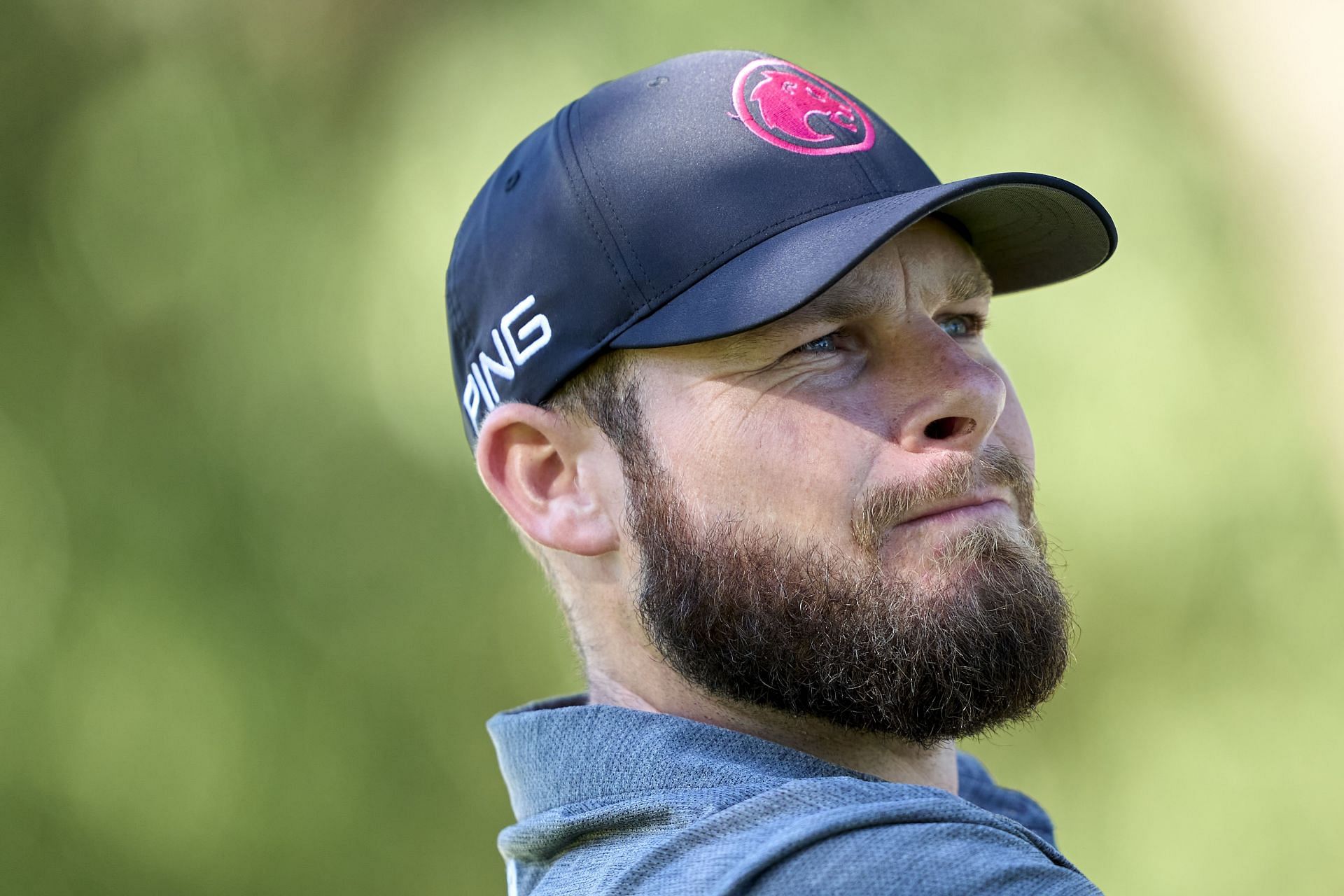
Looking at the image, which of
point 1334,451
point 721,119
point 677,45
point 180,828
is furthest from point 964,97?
point 180,828

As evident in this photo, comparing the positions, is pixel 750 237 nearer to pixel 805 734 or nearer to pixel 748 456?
pixel 748 456

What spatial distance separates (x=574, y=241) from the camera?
1.63 m

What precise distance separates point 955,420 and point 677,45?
112 inches

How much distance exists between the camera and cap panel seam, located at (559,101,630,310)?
1580mm

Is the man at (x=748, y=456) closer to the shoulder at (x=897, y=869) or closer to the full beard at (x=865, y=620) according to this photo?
the full beard at (x=865, y=620)

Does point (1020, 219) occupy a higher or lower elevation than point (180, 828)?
higher

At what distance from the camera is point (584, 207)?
164 cm

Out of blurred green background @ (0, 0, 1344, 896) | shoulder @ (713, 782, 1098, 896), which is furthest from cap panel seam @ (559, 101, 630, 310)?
blurred green background @ (0, 0, 1344, 896)

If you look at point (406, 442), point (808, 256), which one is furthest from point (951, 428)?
point (406, 442)

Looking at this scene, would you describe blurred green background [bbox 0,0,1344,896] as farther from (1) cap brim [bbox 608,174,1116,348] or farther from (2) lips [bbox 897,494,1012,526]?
(2) lips [bbox 897,494,1012,526]

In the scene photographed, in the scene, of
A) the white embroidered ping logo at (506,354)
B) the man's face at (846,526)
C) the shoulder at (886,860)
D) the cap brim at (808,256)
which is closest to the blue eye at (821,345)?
the man's face at (846,526)

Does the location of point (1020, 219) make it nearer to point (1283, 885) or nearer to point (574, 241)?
point (574, 241)

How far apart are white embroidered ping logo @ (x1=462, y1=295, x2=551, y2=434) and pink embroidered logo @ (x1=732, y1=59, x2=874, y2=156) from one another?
0.38 meters

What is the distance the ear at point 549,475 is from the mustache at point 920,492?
35 centimetres
